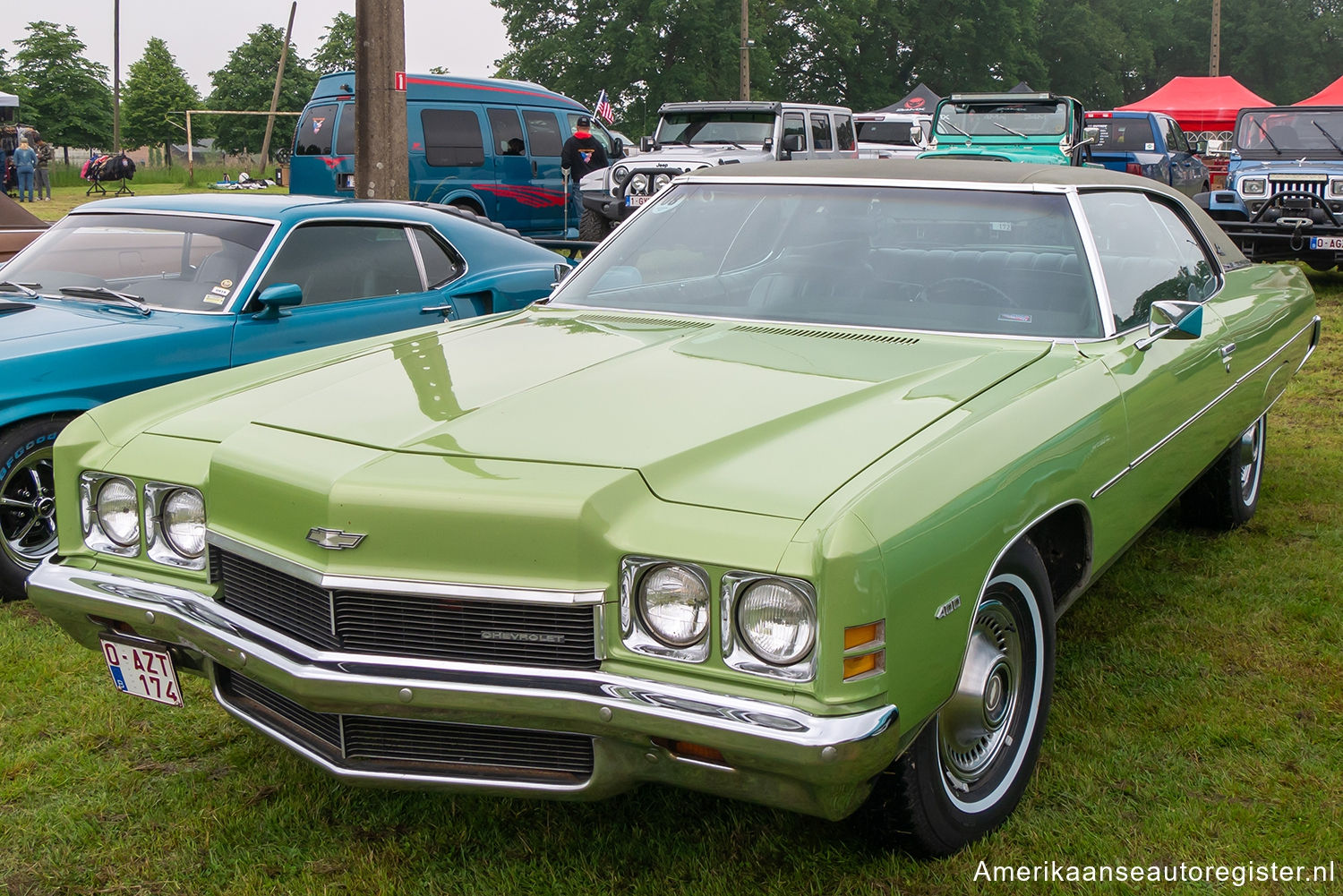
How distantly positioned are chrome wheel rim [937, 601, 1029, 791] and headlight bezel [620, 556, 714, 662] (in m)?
0.64

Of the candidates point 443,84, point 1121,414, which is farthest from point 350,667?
point 443,84

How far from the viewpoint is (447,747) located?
94.4 inches

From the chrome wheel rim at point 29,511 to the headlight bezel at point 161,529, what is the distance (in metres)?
1.86

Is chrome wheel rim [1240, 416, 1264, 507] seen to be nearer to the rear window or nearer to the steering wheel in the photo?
the steering wheel

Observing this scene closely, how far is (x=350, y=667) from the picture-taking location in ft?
7.58

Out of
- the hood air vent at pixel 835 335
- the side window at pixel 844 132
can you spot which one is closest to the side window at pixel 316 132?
the side window at pixel 844 132

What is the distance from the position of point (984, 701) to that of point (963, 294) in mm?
1350

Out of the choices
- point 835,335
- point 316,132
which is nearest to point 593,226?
point 316,132

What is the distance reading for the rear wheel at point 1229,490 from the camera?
4.89 meters

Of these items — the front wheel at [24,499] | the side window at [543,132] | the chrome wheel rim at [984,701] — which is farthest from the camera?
the side window at [543,132]

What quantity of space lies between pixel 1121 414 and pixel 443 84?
43.6ft

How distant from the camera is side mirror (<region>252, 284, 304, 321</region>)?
500 centimetres

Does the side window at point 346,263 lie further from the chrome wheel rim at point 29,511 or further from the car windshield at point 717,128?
the car windshield at point 717,128

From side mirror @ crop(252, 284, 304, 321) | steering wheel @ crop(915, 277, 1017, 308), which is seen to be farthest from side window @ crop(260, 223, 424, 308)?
steering wheel @ crop(915, 277, 1017, 308)
